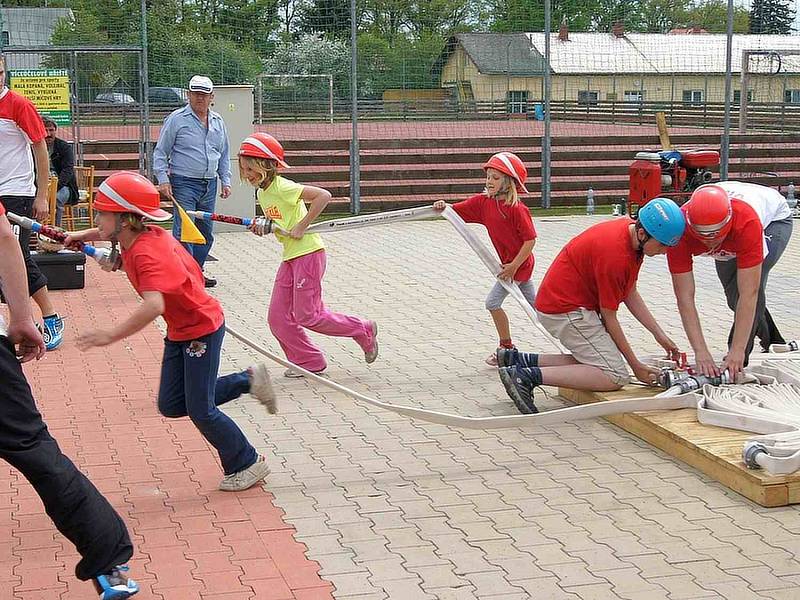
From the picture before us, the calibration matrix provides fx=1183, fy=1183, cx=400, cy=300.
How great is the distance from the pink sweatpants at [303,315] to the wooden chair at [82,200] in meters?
7.81

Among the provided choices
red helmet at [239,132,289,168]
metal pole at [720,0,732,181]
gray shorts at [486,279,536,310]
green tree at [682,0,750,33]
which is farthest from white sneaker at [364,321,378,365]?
green tree at [682,0,750,33]

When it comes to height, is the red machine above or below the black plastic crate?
above

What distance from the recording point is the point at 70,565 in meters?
4.81

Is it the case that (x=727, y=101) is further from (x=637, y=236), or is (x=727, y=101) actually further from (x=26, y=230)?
(x=637, y=236)

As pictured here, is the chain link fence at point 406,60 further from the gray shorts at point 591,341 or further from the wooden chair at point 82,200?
the gray shorts at point 591,341

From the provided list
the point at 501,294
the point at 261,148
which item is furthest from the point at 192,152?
the point at 501,294

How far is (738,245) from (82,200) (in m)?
11.5

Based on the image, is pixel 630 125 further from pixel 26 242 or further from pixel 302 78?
pixel 26 242

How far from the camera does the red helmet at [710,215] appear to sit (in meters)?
6.31

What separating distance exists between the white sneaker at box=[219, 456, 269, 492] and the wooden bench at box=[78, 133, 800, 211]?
13494 millimetres

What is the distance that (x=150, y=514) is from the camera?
17.8 ft

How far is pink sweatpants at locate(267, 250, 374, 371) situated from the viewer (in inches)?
310

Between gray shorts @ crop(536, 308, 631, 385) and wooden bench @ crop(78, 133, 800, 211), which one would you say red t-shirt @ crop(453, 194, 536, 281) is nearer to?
gray shorts @ crop(536, 308, 631, 385)

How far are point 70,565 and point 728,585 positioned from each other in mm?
2614
